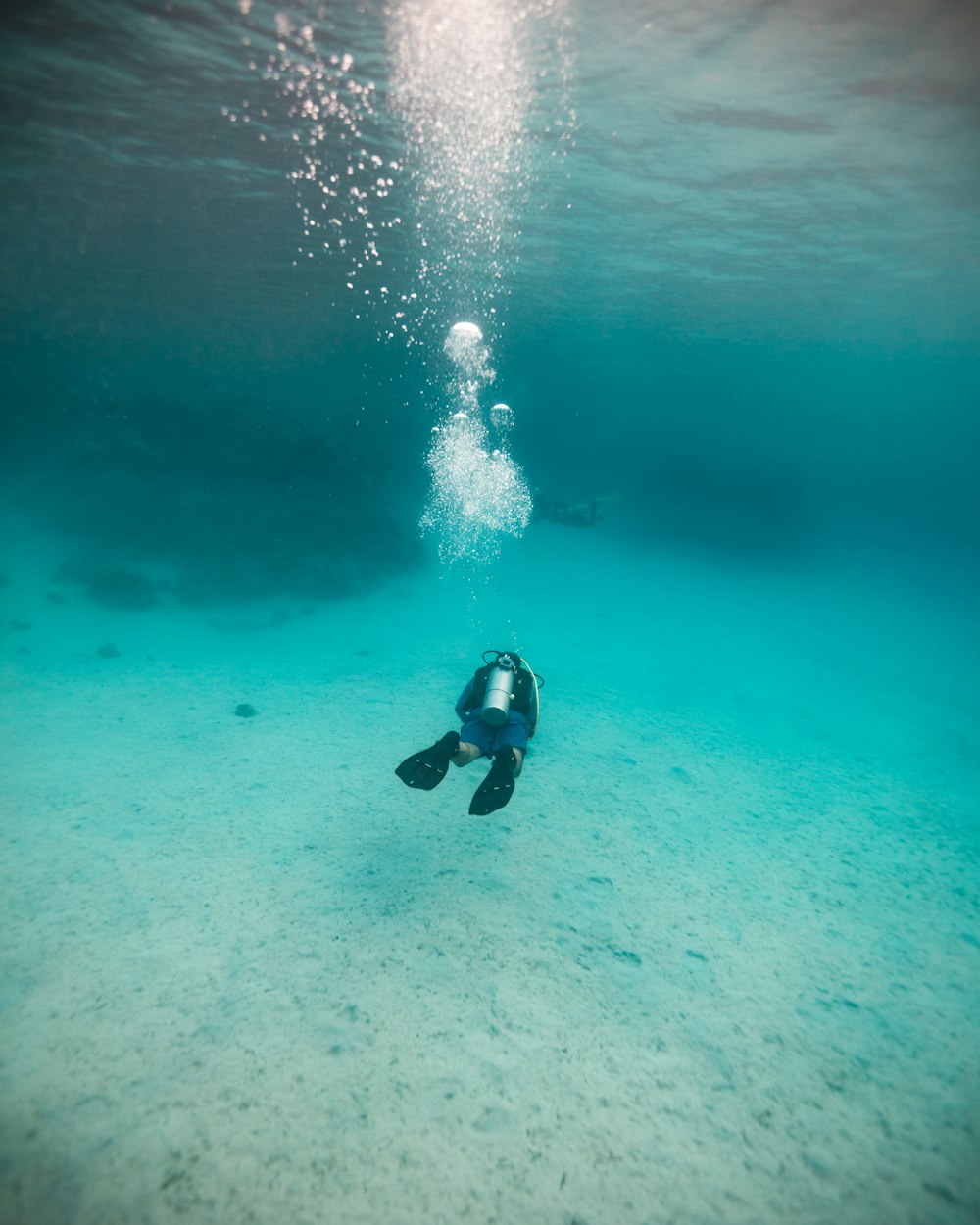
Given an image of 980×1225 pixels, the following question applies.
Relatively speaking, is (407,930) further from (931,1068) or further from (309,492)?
(309,492)

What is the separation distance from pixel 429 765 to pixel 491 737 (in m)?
1.06

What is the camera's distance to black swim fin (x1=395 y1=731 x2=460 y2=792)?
15.4 feet

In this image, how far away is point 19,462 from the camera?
89.9 feet

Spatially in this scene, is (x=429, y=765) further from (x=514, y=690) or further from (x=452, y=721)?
(x=452, y=721)

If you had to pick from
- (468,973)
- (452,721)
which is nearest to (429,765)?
(468,973)

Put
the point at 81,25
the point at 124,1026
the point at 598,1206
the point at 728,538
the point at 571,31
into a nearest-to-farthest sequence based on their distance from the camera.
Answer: the point at 598,1206 < the point at 124,1026 < the point at 571,31 < the point at 81,25 < the point at 728,538

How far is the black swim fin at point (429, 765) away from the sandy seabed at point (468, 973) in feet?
4.46

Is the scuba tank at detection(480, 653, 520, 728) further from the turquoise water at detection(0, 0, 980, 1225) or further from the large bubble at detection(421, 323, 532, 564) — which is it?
the large bubble at detection(421, 323, 532, 564)

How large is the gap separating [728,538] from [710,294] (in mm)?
63014

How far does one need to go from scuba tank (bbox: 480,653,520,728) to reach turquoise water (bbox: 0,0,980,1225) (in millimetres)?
1729

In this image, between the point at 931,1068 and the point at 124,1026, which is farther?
the point at 931,1068

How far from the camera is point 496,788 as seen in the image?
15.2 ft

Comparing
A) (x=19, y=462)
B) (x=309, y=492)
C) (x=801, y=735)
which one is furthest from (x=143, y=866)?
(x=19, y=462)

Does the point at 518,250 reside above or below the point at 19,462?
above
